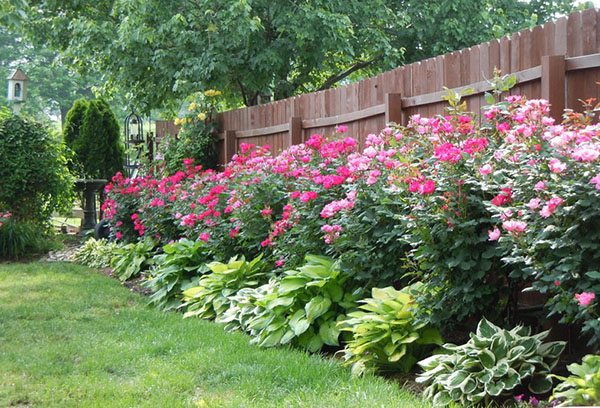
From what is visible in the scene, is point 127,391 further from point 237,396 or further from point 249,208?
point 249,208

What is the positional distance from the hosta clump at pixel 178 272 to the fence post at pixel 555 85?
3503 mm

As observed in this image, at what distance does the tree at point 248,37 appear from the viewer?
1116 cm

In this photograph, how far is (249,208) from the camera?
591 cm

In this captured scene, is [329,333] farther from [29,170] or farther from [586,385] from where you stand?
[29,170]

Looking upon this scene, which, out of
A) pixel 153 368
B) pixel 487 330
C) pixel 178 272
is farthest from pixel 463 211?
pixel 178 272

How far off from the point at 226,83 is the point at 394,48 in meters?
3.26

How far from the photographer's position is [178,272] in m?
6.47


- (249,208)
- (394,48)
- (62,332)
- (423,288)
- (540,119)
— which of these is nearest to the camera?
(540,119)

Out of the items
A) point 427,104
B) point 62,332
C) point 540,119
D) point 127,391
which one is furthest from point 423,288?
point 62,332

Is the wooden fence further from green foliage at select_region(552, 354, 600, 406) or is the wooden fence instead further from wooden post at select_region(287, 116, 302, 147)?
green foliage at select_region(552, 354, 600, 406)

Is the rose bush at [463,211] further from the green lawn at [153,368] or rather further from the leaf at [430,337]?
the green lawn at [153,368]

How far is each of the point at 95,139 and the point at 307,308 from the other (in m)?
11.7

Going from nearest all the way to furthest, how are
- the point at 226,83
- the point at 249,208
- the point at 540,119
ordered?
the point at 540,119, the point at 249,208, the point at 226,83

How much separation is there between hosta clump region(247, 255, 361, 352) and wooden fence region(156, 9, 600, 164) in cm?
167
